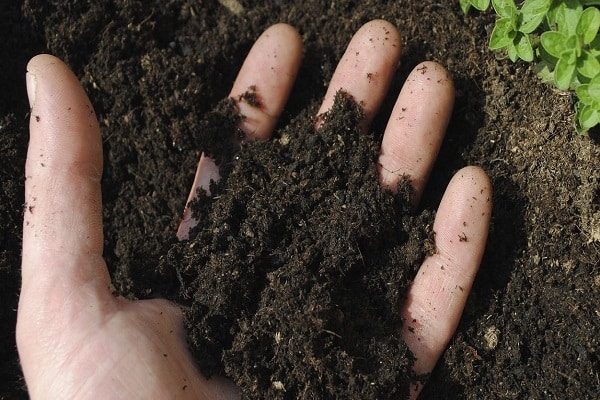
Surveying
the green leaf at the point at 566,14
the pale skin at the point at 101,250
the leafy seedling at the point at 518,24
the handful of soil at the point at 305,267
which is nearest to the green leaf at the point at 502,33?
the leafy seedling at the point at 518,24

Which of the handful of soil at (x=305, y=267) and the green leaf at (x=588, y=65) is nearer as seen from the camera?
the green leaf at (x=588, y=65)

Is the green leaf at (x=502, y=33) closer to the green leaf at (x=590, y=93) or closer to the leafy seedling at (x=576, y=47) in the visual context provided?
the leafy seedling at (x=576, y=47)

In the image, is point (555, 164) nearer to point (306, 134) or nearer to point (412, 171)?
point (412, 171)

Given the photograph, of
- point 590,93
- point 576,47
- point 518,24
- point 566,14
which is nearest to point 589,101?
point 590,93

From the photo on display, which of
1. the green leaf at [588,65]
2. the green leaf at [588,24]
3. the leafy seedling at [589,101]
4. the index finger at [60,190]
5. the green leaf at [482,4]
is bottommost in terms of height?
the index finger at [60,190]

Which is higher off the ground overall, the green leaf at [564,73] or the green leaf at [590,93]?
the green leaf at [564,73]

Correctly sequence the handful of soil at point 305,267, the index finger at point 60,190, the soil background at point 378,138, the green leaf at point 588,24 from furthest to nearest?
the soil background at point 378,138 < the handful of soil at point 305,267 < the index finger at point 60,190 < the green leaf at point 588,24

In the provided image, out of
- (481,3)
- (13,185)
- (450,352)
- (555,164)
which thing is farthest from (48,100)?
(555,164)

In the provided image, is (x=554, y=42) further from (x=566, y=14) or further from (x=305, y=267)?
(x=305, y=267)
